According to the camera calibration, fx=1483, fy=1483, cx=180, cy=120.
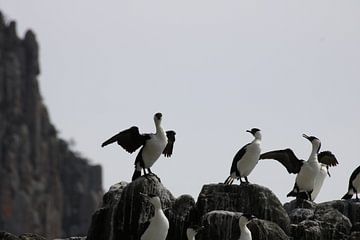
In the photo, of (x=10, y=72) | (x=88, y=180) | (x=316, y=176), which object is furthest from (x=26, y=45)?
(x=316, y=176)

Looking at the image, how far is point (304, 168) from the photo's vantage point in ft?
114

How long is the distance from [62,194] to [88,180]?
108 inches

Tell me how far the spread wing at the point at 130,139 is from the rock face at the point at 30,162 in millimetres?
80106

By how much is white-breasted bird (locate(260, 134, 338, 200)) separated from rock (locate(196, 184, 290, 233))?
3.29m

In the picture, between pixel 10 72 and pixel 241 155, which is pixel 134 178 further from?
pixel 10 72

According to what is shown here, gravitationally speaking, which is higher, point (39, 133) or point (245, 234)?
point (39, 133)

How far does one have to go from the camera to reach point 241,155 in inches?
1293

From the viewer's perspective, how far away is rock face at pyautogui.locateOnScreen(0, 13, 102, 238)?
116m

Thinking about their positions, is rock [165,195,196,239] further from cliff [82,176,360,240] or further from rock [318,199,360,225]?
rock [318,199,360,225]

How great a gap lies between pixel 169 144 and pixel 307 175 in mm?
3597

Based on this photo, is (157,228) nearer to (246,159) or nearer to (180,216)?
(180,216)

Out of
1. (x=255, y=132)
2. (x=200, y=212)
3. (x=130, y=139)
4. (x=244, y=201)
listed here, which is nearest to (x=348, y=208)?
(x=255, y=132)

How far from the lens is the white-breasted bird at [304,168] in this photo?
3478cm

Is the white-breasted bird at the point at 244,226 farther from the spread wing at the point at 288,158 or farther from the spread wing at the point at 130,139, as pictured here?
the spread wing at the point at 288,158
